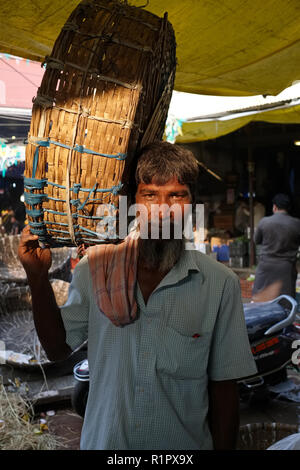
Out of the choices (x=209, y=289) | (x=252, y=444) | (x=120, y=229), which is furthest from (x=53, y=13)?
(x=252, y=444)

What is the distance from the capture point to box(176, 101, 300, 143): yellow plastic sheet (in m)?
5.82

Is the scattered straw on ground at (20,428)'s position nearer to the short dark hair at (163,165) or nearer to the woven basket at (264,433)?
the woven basket at (264,433)

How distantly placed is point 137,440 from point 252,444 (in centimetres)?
181

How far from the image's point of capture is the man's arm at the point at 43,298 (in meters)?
1.37

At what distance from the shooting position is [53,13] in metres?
1.77

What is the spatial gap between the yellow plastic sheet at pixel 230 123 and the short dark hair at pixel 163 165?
4.62m

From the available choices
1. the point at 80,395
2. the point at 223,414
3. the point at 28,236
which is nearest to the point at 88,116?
the point at 28,236

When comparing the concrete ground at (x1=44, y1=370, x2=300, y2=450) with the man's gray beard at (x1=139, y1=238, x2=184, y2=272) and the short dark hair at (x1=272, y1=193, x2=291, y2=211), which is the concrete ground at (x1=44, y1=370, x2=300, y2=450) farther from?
the man's gray beard at (x1=139, y1=238, x2=184, y2=272)

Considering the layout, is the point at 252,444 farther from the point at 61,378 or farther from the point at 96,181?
the point at 96,181

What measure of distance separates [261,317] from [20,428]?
2130 millimetres

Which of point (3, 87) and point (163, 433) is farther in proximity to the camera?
point (3, 87)

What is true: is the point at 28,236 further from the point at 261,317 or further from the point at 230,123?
the point at 230,123

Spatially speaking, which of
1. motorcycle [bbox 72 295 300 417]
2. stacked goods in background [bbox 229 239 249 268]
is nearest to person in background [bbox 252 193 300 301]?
motorcycle [bbox 72 295 300 417]

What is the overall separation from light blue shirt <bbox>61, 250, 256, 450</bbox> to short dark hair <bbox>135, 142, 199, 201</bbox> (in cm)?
31
